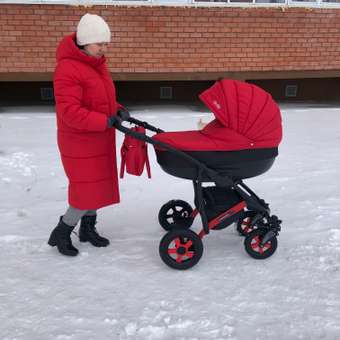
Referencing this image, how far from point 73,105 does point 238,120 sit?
97 centimetres

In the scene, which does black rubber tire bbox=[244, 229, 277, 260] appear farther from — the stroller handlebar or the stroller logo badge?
the stroller logo badge

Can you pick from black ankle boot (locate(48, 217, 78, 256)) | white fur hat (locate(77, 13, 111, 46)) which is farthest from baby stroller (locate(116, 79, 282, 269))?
black ankle boot (locate(48, 217, 78, 256))

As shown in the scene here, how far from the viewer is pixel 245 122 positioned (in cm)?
238

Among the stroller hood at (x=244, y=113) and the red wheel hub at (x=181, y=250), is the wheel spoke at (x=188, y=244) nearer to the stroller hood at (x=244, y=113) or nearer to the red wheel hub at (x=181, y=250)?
the red wheel hub at (x=181, y=250)

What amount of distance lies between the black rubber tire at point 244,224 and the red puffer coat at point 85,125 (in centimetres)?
94

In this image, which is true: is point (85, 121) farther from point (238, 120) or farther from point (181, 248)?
point (181, 248)

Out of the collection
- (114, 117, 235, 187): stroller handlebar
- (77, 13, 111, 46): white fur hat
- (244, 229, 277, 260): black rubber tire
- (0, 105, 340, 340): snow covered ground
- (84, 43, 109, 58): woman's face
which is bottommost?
(0, 105, 340, 340): snow covered ground

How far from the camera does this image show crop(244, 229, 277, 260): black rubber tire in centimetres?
272

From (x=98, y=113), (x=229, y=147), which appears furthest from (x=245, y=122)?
(x=98, y=113)

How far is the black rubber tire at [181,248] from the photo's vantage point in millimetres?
2547

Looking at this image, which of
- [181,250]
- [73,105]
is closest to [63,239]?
[181,250]

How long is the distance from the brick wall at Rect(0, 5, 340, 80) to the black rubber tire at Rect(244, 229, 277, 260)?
179 inches

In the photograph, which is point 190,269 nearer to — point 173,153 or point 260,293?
point 260,293

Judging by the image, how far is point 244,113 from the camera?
2.38m
